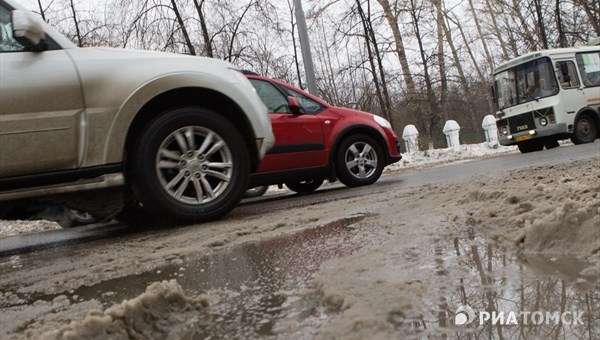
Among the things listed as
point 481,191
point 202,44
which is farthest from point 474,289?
point 202,44

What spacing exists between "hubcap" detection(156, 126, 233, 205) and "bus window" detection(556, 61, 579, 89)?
12552mm

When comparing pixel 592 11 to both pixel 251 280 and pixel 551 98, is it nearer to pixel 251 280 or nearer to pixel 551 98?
pixel 551 98

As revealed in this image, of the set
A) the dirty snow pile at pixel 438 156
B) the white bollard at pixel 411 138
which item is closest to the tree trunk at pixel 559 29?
the dirty snow pile at pixel 438 156

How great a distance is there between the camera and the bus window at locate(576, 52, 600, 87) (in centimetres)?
1434

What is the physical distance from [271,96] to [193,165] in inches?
106

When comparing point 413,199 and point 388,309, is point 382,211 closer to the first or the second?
point 413,199

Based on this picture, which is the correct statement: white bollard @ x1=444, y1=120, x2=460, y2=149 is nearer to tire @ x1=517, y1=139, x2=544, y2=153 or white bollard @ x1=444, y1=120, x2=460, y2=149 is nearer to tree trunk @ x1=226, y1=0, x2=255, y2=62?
tire @ x1=517, y1=139, x2=544, y2=153

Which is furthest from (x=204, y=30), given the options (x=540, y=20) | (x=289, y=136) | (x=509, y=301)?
(x=540, y=20)

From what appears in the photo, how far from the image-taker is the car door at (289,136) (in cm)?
605

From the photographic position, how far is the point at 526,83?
14.3 m

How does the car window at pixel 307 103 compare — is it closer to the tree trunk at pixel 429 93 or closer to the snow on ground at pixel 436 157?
the snow on ground at pixel 436 157

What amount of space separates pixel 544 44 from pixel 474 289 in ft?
68.4

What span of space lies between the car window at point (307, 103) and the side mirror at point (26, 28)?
3.58 m

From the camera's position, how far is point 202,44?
12906mm
